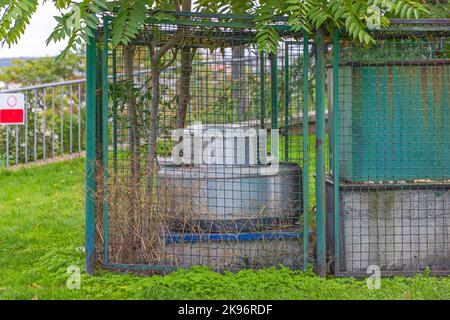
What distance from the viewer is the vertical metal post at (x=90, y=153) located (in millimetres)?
6145

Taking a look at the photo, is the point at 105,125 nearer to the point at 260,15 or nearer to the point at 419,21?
the point at 260,15

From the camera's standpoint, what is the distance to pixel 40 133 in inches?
529

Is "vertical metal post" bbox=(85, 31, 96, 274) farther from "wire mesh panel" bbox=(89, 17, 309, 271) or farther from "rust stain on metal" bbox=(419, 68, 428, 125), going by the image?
"rust stain on metal" bbox=(419, 68, 428, 125)

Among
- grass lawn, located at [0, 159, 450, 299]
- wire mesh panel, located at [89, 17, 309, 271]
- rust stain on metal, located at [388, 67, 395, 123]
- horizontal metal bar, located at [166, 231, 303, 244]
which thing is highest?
rust stain on metal, located at [388, 67, 395, 123]

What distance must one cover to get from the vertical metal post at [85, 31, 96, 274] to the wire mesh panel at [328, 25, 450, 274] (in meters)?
2.17

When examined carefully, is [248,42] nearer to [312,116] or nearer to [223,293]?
[223,293]

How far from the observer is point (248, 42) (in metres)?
6.55

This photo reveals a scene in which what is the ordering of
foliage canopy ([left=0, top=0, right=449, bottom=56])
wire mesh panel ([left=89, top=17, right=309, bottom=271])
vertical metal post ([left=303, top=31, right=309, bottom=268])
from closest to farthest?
foliage canopy ([left=0, top=0, right=449, bottom=56])
vertical metal post ([left=303, top=31, right=309, bottom=268])
wire mesh panel ([left=89, top=17, right=309, bottom=271])

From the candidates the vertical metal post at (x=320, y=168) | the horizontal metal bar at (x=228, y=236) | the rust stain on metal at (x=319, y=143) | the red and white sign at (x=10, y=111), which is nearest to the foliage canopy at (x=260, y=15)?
the vertical metal post at (x=320, y=168)

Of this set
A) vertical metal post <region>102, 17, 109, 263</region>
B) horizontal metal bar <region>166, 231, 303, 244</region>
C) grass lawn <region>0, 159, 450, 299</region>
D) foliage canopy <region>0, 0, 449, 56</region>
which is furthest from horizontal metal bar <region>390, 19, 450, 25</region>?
vertical metal post <region>102, 17, 109, 263</region>

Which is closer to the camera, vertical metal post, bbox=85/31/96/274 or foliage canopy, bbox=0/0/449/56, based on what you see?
foliage canopy, bbox=0/0/449/56

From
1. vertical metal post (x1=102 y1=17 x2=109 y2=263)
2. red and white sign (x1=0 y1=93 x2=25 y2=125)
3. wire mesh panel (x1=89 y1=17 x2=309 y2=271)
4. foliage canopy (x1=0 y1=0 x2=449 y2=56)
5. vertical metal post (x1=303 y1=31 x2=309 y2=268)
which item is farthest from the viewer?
red and white sign (x1=0 y1=93 x2=25 y2=125)

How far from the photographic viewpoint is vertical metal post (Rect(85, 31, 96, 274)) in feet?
20.2

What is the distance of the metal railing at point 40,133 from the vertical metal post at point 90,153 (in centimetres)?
672
